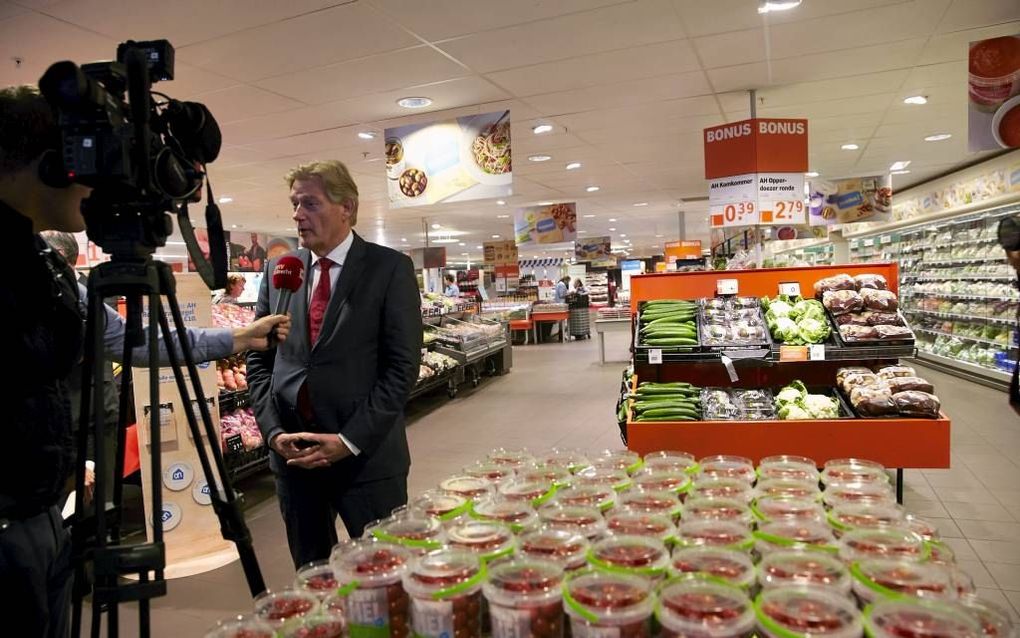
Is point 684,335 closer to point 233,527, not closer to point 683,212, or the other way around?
point 233,527

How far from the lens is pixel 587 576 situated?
1.09 meters

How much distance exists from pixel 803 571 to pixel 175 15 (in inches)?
161

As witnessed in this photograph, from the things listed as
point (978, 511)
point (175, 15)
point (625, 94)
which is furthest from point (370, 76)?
point (978, 511)

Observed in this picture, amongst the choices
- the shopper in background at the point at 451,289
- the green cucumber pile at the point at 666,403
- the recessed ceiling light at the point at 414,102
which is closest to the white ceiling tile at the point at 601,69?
the recessed ceiling light at the point at 414,102

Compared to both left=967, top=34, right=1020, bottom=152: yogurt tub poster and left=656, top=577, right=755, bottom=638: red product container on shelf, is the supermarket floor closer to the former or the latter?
left=967, top=34, right=1020, bottom=152: yogurt tub poster

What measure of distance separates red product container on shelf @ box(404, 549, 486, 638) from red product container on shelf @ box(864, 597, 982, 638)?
62 cm

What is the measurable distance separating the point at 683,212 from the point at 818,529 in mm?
15613

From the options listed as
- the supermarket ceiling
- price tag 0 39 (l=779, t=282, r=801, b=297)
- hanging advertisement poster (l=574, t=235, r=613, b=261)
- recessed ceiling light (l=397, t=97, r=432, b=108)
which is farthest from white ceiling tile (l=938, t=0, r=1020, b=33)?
hanging advertisement poster (l=574, t=235, r=613, b=261)

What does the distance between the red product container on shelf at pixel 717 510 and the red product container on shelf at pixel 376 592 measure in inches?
24.7

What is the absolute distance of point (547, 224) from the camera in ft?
41.5

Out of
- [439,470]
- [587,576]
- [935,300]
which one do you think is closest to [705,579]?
[587,576]

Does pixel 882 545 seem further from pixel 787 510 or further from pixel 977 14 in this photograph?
pixel 977 14

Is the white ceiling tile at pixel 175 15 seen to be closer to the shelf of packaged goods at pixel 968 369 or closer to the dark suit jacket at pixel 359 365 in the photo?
the dark suit jacket at pixel 359 365

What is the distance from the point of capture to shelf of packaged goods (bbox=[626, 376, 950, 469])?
318 cm
